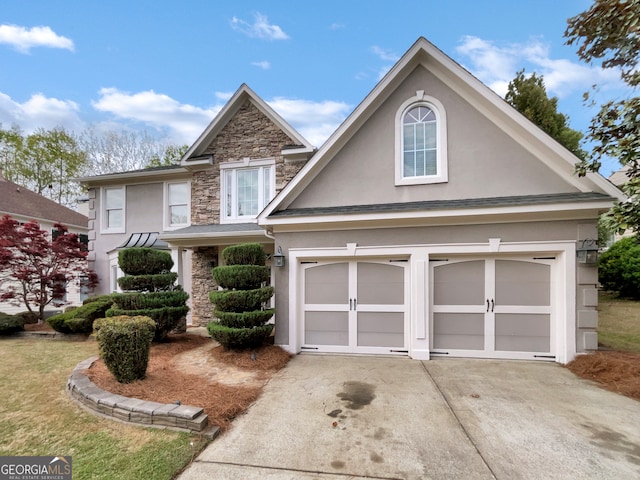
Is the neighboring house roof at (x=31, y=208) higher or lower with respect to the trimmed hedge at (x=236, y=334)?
higher

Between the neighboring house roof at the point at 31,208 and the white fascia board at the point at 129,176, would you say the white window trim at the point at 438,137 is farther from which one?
the neighboring house roof at the point at 31,208

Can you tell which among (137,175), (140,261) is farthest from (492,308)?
(137,175)

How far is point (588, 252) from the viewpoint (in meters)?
5.54

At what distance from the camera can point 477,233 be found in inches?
238

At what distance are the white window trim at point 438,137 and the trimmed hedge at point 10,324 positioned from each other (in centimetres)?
1201

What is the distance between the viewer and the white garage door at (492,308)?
19.5 feet

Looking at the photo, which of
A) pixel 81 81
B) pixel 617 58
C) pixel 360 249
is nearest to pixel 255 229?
pixel 360 249

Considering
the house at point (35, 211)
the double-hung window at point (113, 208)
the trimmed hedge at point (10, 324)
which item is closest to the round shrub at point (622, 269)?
the double-hung window at point (113, 208)

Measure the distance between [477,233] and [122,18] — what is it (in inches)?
503

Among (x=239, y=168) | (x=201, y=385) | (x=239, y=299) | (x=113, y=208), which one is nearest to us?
(x=201, y=385)

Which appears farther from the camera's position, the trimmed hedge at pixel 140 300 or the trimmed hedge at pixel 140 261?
the trimmed hedge at pixel 140 261

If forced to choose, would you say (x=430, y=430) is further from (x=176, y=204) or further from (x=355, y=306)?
(x=176, y=204)

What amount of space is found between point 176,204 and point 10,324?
5.98 m

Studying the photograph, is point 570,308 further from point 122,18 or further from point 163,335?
point 122,18
